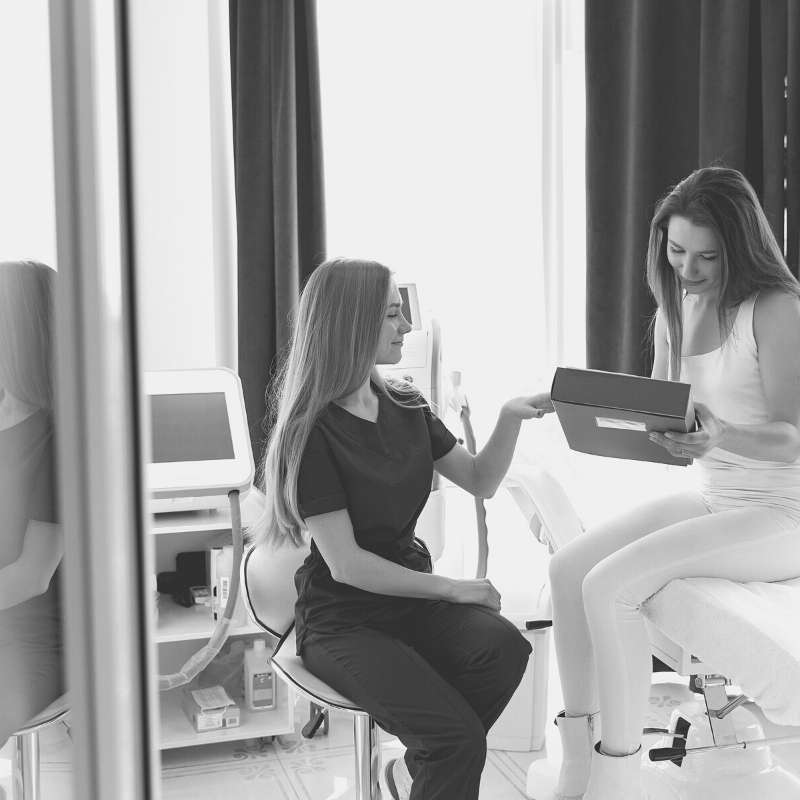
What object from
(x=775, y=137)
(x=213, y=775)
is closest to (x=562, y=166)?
(x=775, y=137)

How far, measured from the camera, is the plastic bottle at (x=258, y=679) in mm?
2141

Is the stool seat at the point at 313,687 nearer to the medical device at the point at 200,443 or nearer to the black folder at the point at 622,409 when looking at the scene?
the medical device at the point at 200,443

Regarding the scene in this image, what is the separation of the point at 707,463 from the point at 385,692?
85 cm

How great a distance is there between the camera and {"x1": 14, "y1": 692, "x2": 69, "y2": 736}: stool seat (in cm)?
26

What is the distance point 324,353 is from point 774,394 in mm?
838

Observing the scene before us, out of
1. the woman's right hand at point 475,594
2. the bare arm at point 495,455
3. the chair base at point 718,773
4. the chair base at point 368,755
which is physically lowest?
the chair base at point 718,773

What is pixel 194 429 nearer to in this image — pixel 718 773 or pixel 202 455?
pixel 202 455

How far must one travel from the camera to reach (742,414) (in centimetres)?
168

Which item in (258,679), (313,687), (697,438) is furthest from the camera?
(258,679)

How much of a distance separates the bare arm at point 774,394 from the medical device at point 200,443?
86 centimetres

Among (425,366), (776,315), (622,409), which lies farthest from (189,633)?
(776,315)

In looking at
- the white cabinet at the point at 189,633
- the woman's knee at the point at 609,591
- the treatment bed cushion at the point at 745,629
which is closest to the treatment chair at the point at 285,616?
the white cabinet at the point at 189,633

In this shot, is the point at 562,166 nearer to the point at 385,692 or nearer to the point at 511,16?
the point at 511,16

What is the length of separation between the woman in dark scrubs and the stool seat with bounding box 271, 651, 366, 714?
1 centimetres
